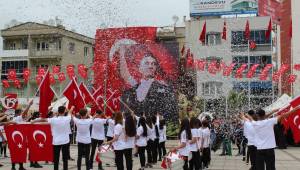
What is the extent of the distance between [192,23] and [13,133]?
40611mm

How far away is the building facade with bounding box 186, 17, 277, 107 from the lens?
4294 centimetres

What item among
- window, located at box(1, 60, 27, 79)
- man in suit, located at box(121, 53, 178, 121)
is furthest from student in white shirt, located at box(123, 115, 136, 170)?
window, located at box(1, 60, 27, 79)

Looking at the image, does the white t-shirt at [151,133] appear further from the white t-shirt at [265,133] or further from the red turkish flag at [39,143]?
the white t-shirt at [265,133]

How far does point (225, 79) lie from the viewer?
43219 millimetres

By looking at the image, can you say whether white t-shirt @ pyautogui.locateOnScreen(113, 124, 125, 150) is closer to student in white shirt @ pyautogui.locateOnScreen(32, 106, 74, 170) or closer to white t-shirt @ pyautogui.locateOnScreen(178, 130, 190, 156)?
student in white shirt @ pyautogui.locateOnScreen(32, 106, 74, 170)

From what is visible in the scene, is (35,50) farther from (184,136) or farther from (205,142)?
(184,136)

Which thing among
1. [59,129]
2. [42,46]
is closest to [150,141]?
[59,129]

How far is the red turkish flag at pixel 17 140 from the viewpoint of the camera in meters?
12.2

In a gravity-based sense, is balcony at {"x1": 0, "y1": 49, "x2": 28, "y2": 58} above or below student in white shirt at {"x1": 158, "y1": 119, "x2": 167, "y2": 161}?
above

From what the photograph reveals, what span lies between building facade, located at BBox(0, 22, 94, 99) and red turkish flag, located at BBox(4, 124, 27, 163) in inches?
1602

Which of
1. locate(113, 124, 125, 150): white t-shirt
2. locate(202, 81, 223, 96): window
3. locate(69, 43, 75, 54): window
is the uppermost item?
locate(69, 43, 75, 54): window

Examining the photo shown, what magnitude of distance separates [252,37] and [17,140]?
1527 inches

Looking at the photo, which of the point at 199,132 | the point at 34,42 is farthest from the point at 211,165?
the point at 34,42

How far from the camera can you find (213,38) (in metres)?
49.6
